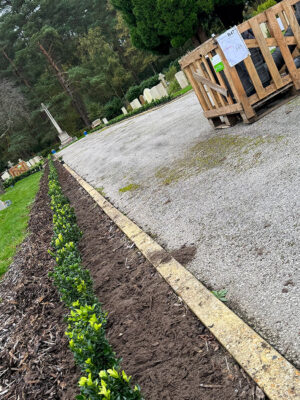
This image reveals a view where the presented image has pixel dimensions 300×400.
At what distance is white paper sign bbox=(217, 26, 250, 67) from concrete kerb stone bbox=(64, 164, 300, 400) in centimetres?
356

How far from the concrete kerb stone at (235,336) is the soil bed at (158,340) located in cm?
6

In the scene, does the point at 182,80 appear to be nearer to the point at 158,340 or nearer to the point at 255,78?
the point at 255,78

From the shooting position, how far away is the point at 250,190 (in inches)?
141

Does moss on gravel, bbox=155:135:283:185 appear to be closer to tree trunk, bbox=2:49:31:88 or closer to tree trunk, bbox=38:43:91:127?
tree trunk, bbox=38:43:91:127

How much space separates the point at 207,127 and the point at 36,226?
4323 millimetres

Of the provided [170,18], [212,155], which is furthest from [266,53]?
[170,18]

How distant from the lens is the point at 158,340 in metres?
2.27

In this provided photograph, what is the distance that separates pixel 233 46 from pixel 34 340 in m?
4.89

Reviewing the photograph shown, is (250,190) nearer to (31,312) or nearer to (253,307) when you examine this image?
(253,307)

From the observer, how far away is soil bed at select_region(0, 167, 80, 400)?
2451 millimetres

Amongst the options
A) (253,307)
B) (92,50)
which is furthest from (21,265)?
(92,50)

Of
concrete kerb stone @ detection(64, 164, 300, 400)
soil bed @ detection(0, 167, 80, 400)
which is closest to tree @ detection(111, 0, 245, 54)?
soil bed @ detection(0, 167, 80, 400)

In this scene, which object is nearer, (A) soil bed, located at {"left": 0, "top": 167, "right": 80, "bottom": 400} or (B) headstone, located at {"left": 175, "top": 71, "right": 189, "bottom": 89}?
(A) soil bed, located at {"left": 0, "top": 167, "right": 80, "bottom": 400}

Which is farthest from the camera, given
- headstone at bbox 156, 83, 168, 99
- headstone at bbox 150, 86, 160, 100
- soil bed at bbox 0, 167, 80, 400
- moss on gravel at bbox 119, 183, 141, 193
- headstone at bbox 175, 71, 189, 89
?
headstone at bbox 150, 86, 160, 100
